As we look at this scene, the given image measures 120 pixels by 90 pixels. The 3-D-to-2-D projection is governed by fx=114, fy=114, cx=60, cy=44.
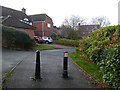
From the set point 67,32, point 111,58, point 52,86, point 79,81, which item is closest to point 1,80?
point 52,86

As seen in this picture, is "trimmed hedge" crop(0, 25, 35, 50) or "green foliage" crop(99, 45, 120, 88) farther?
"trimmed hedge" crop(0, 25, 35, 50)

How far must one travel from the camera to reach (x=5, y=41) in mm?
12594

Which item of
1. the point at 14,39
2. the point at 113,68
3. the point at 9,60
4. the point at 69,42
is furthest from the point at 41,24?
the point at 113,68

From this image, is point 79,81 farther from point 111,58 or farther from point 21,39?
point 21,39

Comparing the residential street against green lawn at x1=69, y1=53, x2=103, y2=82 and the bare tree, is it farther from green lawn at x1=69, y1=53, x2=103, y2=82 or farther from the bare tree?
the bare tree

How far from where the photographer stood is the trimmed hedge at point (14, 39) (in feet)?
41.1

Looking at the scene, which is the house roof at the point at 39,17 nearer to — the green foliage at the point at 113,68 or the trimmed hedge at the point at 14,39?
the trimmed hedge at the point at 14,39

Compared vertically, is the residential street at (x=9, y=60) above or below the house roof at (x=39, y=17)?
below

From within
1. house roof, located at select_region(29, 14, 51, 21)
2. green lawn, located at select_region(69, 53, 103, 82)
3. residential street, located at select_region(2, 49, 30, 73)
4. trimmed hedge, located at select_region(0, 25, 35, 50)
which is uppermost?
house roof, located at select_region(29, 14, 51, 21)

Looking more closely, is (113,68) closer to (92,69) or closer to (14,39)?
(92,69)

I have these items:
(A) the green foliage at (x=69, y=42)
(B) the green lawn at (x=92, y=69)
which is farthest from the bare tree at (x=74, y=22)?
(B) the green lawn at (x=92, y=69)

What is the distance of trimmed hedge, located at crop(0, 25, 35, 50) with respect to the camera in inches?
493

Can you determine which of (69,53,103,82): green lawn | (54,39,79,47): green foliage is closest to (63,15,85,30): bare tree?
(54,39,79,47): green foliage

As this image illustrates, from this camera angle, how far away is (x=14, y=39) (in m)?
13.0
